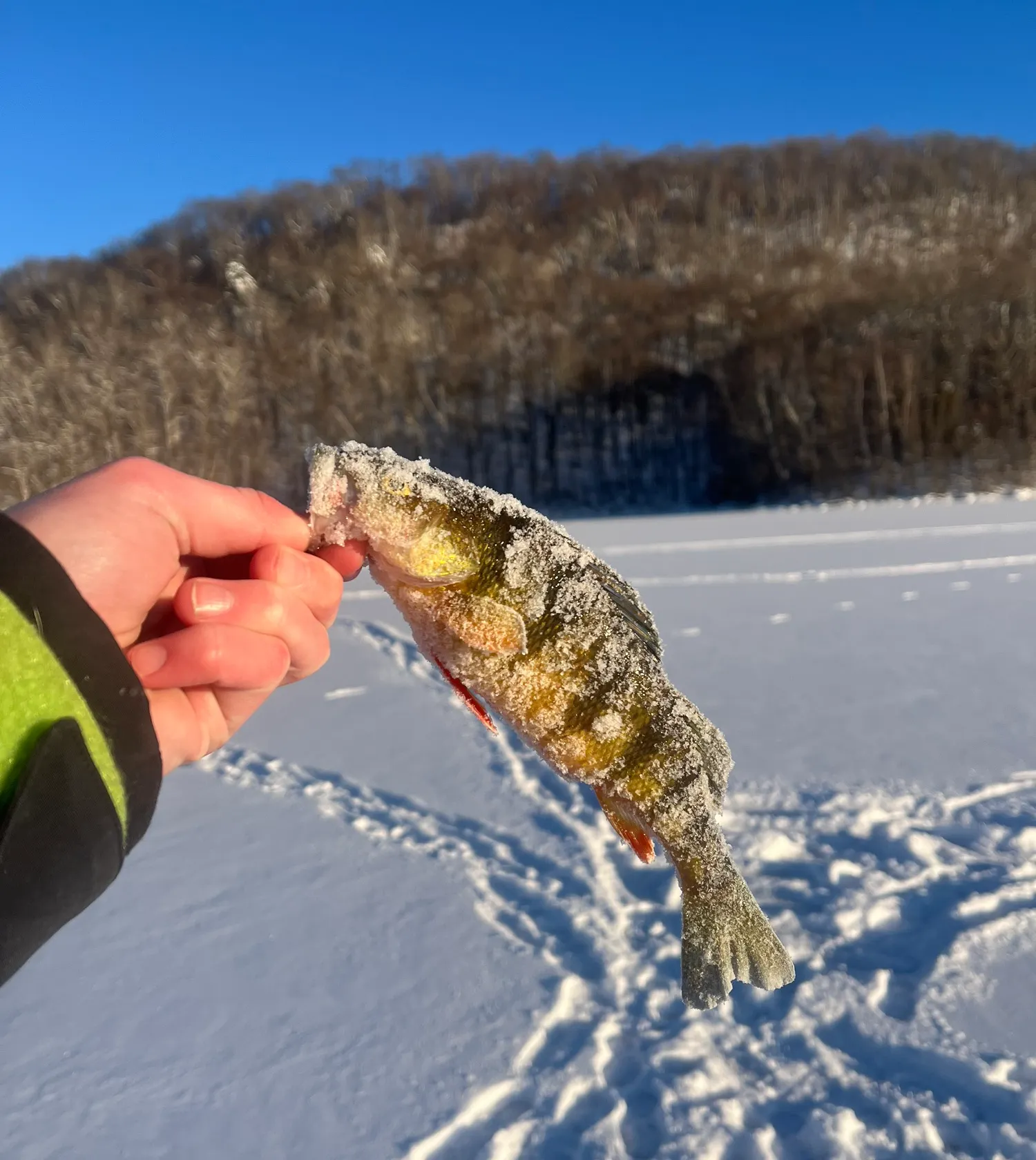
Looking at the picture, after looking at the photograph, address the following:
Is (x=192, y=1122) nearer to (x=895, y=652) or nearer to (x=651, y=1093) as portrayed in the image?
(x=651, y=1093)

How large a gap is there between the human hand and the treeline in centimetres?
2203

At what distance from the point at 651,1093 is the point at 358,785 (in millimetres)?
2644

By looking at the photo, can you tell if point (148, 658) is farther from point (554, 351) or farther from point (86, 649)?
point (554, 351)

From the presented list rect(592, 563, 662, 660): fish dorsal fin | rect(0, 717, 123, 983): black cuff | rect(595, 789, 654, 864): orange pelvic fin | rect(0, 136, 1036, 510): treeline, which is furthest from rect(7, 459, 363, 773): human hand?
rect(0, 136, 1036, 510): treeline

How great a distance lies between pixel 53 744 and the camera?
136 cm

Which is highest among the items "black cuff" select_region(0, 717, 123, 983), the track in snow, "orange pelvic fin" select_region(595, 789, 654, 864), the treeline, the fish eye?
the treeline

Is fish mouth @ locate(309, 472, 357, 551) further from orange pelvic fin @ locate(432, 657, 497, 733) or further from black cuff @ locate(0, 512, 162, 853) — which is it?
black cuff @ locate(0, 512, 162, 853)

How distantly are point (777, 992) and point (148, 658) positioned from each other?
8.60ft

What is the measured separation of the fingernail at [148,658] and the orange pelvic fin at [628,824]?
1.01m

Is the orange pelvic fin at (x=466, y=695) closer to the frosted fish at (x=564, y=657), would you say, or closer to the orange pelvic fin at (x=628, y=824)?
the frosted fish at (x=564, y=657)

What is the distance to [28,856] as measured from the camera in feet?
4.50

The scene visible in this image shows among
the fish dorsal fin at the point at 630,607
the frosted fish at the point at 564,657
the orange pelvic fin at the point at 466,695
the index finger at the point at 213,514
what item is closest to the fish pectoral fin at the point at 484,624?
the frosted fish at the point at 564,657

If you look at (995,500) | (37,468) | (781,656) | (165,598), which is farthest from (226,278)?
(165,598)

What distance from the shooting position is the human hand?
5.46 ft
